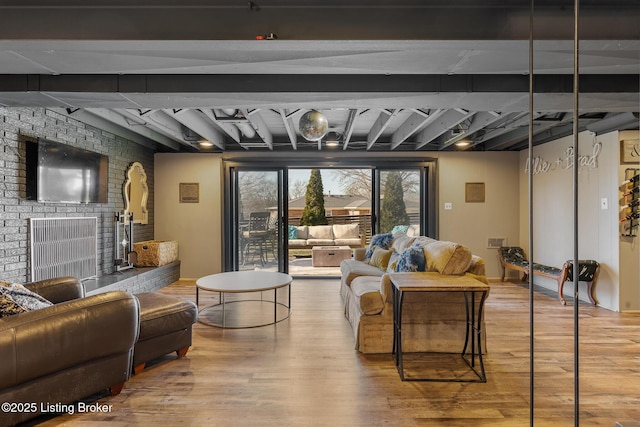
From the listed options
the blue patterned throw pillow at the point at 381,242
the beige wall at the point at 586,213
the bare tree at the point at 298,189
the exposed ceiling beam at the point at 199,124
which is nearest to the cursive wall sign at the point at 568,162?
the beige wall at the point at 586,213

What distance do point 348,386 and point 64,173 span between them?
3.67 m

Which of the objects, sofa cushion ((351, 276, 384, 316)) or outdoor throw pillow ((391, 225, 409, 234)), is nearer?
sofa cushion ((351, 276, 384, 316))

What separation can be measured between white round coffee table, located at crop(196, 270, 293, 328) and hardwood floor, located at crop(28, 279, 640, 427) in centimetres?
24

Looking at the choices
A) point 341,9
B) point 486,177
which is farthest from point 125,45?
point 486,177

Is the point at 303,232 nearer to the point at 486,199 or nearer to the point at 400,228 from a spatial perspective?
the point at 400,228

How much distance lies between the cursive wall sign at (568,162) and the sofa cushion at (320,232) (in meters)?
4.47

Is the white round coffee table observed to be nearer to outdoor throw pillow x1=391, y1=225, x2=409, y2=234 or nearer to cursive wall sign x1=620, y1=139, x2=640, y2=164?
outdoor throw pillow x1=391, y1=225, x2=409, y2=234

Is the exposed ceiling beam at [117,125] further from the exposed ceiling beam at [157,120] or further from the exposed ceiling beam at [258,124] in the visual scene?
the exposed ceiling beam at [258,124]

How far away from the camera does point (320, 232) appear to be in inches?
350

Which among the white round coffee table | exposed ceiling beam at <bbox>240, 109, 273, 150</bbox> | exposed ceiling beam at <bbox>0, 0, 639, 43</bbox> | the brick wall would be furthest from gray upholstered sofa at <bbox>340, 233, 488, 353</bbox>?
the brick wall

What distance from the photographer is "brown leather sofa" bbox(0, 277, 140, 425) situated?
6.00ft

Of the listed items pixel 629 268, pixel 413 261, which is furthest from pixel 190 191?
pixel 629 268

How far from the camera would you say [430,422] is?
6.77 ft

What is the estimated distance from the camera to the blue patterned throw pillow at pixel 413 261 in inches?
125
